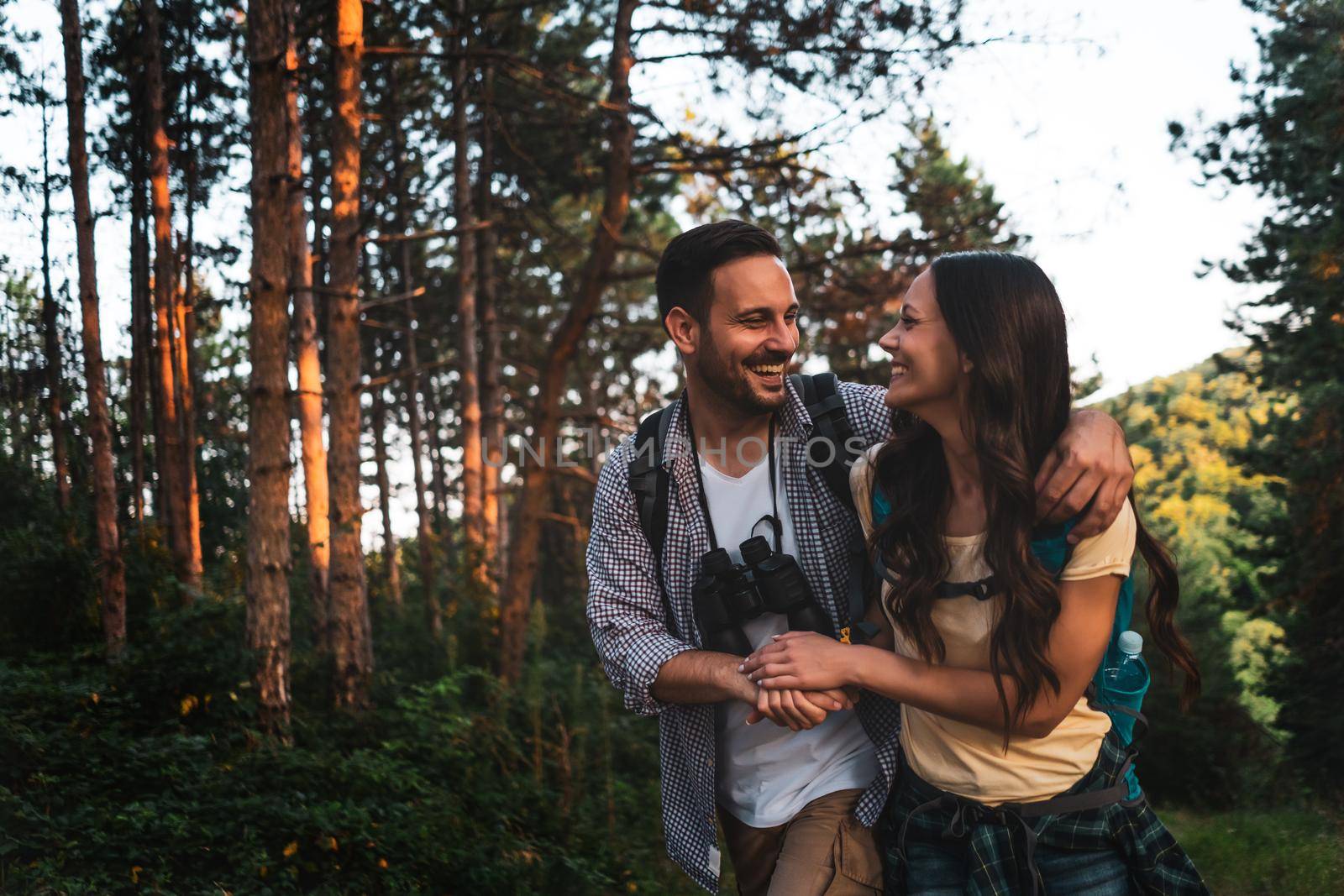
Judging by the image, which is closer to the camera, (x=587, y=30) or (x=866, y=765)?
(x=866, y=765)

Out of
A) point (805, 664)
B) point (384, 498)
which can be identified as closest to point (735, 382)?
point (805, 664)

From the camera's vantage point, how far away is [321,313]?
23094mm

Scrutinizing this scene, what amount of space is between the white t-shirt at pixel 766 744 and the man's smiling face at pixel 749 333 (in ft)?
0.70

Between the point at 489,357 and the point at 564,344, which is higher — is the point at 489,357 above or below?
above

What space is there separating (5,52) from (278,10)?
6.23 m

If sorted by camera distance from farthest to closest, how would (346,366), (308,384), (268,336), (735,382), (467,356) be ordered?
(467,356)
(308,384)
(346,366)
(268,336)
(735,382)

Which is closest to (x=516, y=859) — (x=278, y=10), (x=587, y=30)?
(x=278, y=10)

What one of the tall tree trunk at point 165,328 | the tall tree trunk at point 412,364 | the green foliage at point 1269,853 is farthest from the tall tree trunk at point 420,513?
the green foliage at point 1269,853

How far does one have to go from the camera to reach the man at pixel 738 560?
2.93 metres

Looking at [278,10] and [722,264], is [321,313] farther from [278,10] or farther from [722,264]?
[722,264]

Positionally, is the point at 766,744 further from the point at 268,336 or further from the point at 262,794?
the point at 268,336

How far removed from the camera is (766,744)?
122 inches

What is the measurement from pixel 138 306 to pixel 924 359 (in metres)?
19.8

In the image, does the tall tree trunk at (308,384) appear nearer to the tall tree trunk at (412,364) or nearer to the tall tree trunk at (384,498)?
the tall tree trunk at (412,364)
